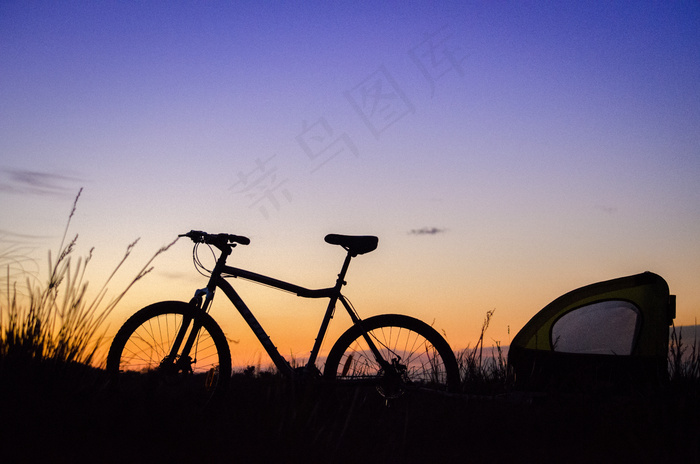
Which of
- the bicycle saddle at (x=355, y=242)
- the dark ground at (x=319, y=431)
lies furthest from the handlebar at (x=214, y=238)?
the dark ground at (x=319, y=431)

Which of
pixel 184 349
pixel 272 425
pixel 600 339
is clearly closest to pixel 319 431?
pixel 272 425

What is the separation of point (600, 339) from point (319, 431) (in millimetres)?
3092

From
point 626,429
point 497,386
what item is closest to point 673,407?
point 626,429

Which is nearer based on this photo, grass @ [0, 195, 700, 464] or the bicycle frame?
grass @ [0, 195, 700, 464]

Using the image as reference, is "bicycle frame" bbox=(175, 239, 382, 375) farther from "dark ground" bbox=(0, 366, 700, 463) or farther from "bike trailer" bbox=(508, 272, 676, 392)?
"bike trailer" bbox=(508, 272, 676, 392)

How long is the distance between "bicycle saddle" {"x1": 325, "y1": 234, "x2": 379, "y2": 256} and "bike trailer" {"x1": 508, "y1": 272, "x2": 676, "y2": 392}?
182 centimetres

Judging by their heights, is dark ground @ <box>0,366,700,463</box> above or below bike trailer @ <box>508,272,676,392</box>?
below

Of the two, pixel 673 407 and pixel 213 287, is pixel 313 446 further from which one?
pixel 673 407

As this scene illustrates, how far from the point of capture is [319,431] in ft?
10.8

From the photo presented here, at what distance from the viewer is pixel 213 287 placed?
4.64 metres

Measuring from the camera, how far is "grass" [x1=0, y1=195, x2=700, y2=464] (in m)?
3.12

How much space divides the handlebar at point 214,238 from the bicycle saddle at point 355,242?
0.68 metres

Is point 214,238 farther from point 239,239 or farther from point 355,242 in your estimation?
point 355,242

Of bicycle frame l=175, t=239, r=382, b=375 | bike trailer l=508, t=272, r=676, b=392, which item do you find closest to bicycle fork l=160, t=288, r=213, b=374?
bicycle frame l=175, t=239, r=382, b=375
